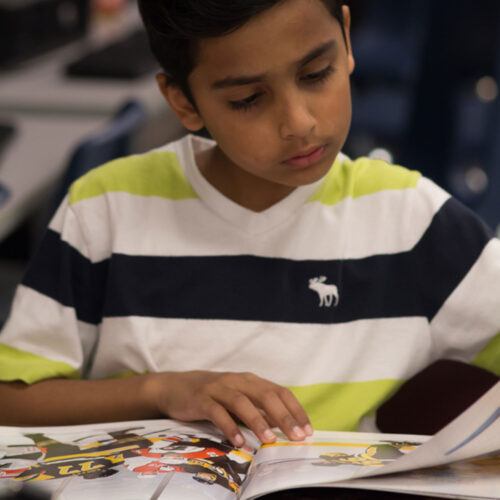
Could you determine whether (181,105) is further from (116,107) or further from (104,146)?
(116,107)

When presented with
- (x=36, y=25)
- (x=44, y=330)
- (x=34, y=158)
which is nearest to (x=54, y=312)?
(x=44, y=330)

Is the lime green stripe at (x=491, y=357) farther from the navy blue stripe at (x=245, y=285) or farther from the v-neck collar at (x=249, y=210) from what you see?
the v-neck collar at (x=249, y=210)

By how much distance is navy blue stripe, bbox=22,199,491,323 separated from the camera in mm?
953

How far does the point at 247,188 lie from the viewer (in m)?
0.98

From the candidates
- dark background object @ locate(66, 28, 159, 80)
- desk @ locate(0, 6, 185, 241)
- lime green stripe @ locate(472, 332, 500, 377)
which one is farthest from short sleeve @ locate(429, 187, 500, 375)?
dark background object @ locate(66, 28, 159, 80)

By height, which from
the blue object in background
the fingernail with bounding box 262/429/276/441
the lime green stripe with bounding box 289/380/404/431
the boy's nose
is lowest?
the lime green stripe with bounding box 289/380/404/431

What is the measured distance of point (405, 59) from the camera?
132 inches

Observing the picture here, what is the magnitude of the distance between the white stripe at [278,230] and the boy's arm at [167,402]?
6.1 inches

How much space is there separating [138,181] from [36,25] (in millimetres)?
1420

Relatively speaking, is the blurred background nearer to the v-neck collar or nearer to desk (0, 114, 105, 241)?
desk (0, 114, 105, 241)

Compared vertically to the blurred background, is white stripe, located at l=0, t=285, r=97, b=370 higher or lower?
lower

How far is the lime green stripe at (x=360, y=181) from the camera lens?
983 millimetres

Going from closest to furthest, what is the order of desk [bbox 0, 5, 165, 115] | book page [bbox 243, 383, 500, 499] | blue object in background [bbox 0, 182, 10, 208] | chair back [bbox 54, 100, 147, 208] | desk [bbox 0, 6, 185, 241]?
book page [bbox 243, 383, 500, 499], chair back [bbox 54, 100, 147, 208], blue object in background [bbox 0, 182, 10, 208], desk [bbox 0, 6, 185, 241], desk [bbox 0, 5, 165, 115]

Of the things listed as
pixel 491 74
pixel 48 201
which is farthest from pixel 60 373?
pixel 491 74
